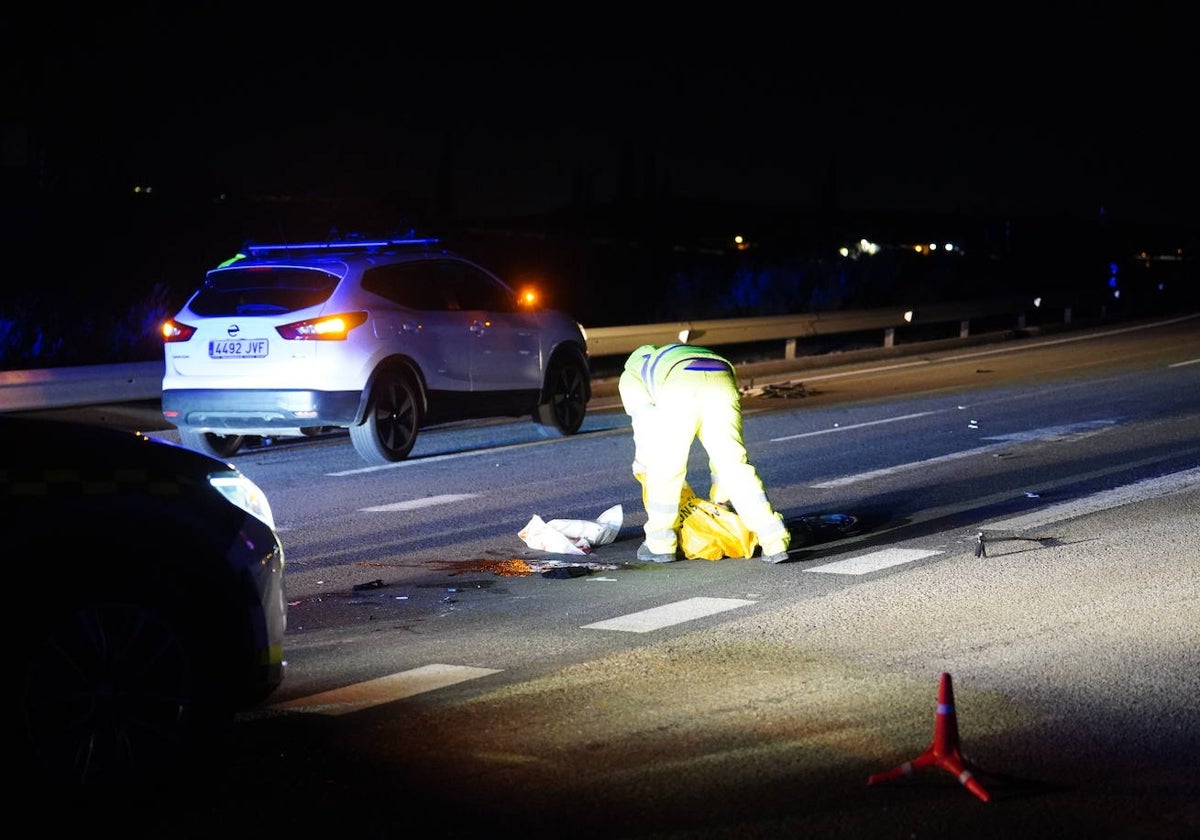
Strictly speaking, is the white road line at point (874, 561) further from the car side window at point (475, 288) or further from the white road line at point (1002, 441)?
the car side window at point (475, 288)

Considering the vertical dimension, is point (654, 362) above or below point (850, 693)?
above

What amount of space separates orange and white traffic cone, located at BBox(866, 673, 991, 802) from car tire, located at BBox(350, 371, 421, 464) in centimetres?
931

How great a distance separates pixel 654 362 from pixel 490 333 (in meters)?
5.95

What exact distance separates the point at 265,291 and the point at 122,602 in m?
9.08

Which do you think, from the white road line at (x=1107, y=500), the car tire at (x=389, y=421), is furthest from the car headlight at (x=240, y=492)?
the car tire at (x=389, y=421)

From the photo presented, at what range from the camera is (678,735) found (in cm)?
604

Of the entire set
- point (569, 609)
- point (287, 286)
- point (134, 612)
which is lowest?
point (569, 609)

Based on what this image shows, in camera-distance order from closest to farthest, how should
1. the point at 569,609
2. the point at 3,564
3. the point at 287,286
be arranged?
the point at 3,564, the point at 569,609, the point at 287,286

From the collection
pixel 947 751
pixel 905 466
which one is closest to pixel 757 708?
pixel 947 751

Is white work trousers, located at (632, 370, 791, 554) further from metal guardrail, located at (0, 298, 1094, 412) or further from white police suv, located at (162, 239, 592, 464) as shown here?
metal guardrail, located at (0, 298, 1094, 412)

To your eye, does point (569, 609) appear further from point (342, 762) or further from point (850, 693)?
point (342, 762)

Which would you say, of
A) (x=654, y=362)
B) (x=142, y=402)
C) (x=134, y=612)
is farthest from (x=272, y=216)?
(x=134, y=612)

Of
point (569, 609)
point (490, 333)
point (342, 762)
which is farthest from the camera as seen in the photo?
point (490, 333)

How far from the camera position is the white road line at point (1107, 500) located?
10758 mm
